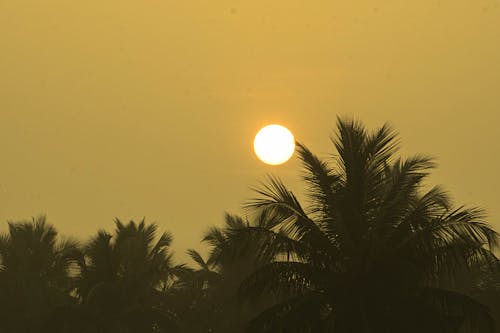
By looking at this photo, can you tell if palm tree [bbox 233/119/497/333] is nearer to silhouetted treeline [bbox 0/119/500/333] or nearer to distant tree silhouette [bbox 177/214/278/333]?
silhouetted treeline [bbox 0/119/500/333]

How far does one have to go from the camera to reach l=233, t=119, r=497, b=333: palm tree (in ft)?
57.9

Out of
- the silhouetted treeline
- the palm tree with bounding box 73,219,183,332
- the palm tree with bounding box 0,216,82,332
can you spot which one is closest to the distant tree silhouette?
the palm tree with bounding box 73,219,183,332

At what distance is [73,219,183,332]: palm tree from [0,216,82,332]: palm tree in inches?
110

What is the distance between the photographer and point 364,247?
1814cm

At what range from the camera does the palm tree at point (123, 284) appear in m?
29.7

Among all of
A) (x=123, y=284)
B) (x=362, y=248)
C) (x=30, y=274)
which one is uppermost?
(x=30, y=274)

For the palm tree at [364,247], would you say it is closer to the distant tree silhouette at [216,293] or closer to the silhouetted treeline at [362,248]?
the silhouetted treeline at [362,248]

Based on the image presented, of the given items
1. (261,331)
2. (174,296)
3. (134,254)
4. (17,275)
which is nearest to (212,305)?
(174,296)

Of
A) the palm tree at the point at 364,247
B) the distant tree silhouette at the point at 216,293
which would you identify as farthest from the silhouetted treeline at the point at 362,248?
the distant tree silhouette at the point at 216,293

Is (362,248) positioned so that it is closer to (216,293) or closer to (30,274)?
(216,293)

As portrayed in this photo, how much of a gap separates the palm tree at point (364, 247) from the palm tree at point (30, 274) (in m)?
16.6

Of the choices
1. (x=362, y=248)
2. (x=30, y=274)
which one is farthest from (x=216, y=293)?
(x=362, y=248)

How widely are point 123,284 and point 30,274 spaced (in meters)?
5.73

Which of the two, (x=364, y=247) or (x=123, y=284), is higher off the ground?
(x=123, y=284)
